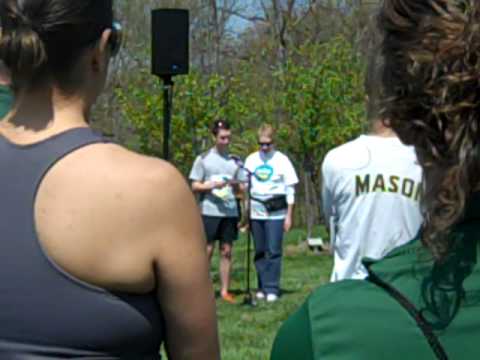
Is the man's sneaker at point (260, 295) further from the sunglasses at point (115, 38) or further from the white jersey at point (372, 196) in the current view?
the sunglasses at point (115, 38)

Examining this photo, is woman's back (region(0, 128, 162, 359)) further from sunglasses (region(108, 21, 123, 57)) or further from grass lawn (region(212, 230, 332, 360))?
grass lawn (region(212, 230, 332, 360))

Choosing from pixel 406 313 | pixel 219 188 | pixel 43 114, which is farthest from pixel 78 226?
pixel 219 188

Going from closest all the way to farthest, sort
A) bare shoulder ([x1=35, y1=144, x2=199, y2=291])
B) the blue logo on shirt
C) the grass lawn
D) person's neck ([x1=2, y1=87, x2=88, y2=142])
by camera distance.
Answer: bare shoulder ([x1=35, y1=144, x2=199, y2=291]) → person's neck ([x1=2, y1=87, x2=88, y2=142]) → the grass lawn → the blue logo on shirt

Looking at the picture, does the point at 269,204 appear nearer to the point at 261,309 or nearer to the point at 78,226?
the point at 261,309

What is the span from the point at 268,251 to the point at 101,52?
936 cm

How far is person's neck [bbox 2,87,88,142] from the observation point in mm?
2203

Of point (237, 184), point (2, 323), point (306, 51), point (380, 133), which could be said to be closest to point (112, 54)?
point (2, 323)

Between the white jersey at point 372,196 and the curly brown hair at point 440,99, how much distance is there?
128 inches

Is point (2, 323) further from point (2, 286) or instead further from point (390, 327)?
point (390, 327)

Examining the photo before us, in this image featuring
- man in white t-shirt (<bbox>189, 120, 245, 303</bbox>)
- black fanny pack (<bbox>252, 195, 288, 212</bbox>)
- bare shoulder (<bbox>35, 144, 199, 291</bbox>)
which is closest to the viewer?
bare shoulder (<bbox>35, 144, 199, 291</bbox>)

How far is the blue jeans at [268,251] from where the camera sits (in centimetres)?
1145

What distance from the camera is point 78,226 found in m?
2.12

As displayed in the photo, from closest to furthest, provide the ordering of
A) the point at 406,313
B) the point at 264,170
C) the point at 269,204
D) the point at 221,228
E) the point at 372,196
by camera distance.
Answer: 1. the point at 406,313
2. the point at 372,196
3. the point at 221,228
4. the point at 269,204
5. the point at 264,170

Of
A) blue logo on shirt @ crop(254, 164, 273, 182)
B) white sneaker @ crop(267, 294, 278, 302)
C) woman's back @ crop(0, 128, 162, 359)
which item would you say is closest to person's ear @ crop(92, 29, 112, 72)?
woman's back @ crop(0, 128, 162, 359)
